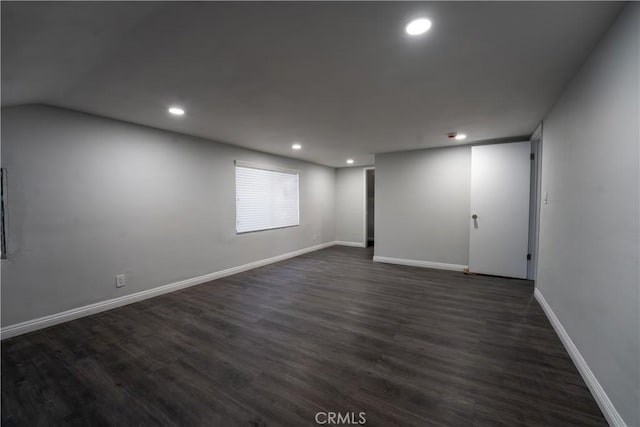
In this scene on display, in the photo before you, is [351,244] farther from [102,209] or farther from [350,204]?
[102,209]

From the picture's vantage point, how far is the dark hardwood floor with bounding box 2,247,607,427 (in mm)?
1554

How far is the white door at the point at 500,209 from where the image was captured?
4.11 meters

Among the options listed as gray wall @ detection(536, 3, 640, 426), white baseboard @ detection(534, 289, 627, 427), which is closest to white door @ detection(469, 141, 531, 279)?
white baseboard @ detection(534, 289, 627, 427)

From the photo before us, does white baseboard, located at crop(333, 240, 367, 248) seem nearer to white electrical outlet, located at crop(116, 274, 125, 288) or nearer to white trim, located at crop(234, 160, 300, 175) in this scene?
white trim, located at crop(234, 160, 300, 175)

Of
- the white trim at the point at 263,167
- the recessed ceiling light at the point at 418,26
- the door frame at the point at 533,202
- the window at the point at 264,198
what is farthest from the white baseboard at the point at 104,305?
the door frame at the point at 533,202

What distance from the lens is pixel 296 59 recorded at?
6.04 ft

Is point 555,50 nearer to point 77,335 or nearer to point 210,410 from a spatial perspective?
point 210,410

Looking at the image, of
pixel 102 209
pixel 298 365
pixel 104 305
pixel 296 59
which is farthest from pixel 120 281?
pixel 296 59

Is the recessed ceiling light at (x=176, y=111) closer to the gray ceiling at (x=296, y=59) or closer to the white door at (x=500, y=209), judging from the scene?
the gray ceiling at (x=296, y=59)

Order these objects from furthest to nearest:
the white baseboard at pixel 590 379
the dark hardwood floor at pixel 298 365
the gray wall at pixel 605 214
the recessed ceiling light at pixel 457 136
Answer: the recessed ceiling light at pixel 457 136
the dark hardwood floor at pixel 298 365
the white baseboard at pixel 590 379
the gray wall at pixel 605 214

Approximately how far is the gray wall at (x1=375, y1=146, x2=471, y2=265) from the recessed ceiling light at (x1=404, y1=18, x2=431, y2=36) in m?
3.67

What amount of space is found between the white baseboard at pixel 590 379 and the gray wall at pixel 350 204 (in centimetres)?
486

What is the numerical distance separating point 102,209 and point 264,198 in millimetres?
2661

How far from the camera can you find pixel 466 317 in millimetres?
2814
